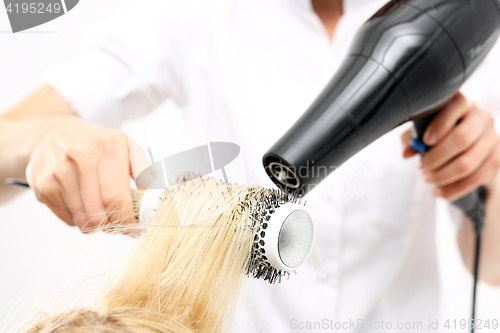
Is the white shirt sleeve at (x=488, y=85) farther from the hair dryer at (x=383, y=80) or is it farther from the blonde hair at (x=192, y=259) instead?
the blonde hair at (x=192, y=259)

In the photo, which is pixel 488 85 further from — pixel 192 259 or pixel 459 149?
pixel 192 259

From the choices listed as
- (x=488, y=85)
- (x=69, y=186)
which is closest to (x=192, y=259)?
(x=69, y=186)

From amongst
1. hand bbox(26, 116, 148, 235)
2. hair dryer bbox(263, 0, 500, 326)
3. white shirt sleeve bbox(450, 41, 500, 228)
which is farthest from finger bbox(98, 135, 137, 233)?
white shirt sleeve bbox(450, 41, 500, 228)

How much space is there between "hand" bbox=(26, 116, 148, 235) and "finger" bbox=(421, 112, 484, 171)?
0.41 m

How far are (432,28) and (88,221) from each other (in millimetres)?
436

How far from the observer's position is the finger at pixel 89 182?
435 millimetres

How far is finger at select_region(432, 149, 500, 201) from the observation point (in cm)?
57

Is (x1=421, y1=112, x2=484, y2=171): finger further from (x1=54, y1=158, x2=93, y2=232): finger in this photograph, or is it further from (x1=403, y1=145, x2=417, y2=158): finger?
(x1=54, y1=158, x2=93, y2=232): finger

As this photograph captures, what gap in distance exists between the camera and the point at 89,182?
435 millimetres

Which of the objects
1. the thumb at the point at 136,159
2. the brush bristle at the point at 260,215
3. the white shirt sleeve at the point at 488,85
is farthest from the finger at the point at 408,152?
the thumb at the point at 136,159

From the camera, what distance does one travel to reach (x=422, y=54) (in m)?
0.37

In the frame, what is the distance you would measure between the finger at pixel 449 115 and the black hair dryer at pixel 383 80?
3.5 inches

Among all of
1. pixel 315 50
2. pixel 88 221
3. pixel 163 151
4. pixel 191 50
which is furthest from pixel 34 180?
pixel 315 50

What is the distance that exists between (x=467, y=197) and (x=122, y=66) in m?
0.62
